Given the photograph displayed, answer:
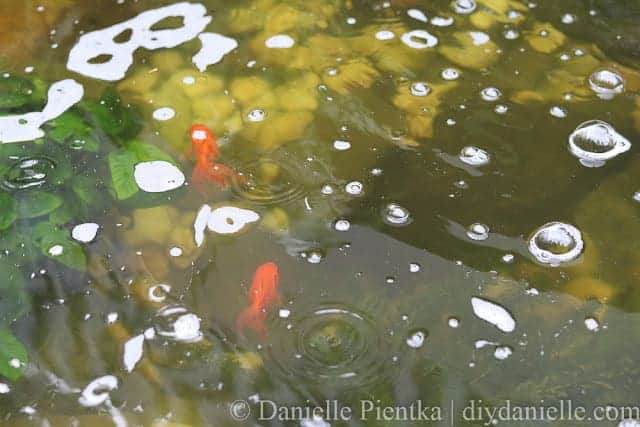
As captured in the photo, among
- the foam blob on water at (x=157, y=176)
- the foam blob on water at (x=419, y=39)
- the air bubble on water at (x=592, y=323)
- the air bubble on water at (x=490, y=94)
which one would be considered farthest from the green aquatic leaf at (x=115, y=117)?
the air bubble on water at (x=592, y=323)

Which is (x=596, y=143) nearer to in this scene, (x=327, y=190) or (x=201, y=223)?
(x=327, y=190)

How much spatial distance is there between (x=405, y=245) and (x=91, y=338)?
681mm

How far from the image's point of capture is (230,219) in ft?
5.17

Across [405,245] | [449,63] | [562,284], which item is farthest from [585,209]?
[449,63]

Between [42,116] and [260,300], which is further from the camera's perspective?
[42,116]

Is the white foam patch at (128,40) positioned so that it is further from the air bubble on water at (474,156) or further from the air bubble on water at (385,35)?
the air bubble on water at (474,156)

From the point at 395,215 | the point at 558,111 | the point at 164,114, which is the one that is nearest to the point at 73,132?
the point at 164,114

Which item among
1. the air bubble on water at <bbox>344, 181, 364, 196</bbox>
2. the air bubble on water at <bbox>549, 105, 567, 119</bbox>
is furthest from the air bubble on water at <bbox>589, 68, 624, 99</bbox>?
the air bubble on water at <bbox>344, 181, 364, 196</bbox>

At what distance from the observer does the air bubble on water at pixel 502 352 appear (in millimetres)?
1360

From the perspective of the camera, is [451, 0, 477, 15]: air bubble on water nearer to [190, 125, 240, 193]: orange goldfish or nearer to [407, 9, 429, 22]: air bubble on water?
[407, 9, 429, 22]: air bubble on water

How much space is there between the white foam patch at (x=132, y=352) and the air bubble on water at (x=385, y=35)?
1111 mm

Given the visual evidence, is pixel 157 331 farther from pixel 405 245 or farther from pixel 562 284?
pixel 562 284

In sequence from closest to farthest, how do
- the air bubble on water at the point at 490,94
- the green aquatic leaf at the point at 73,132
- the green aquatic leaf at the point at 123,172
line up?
the green aquatic leaf at the point at 123,172 < the green aquatic leaf at the point at 73,132 < the air bubble on water at the point at 490,94

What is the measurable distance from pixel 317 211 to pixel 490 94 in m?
0.61
